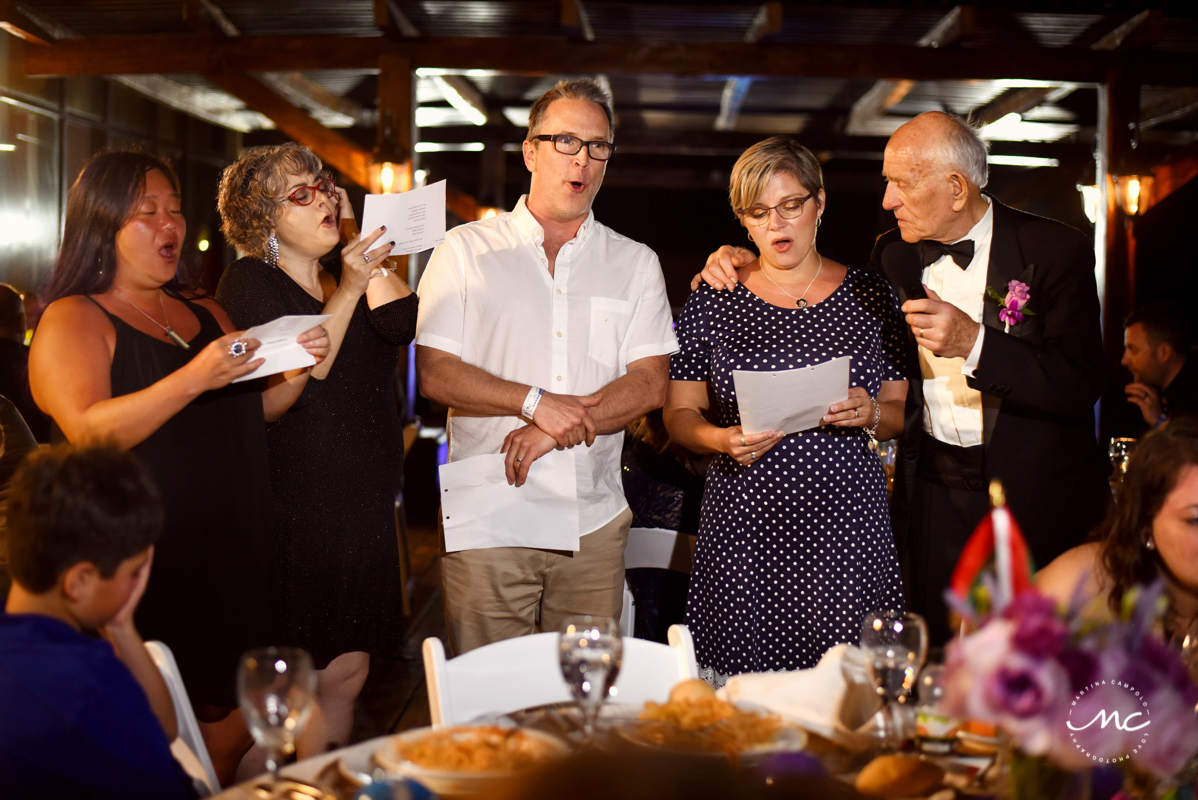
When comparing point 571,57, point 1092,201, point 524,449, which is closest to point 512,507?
point 524,449

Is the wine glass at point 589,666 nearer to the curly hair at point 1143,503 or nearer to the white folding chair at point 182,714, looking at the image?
the white folding chair at point 182,714

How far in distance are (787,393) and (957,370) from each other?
58 cm

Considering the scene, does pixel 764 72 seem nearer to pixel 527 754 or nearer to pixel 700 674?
pixel 700 674

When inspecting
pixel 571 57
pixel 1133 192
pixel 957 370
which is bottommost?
pixel 957 370

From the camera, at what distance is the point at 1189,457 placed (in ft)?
5.32

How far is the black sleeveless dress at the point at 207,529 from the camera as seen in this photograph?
2025 millimetres

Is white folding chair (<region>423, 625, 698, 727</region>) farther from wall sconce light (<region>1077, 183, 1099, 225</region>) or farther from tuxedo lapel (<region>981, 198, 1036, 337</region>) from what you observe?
wall sconce light (<region>1077, 183, 1099, 225</region>)

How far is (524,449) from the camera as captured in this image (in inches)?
89.4

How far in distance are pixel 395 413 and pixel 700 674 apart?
0.99 metres

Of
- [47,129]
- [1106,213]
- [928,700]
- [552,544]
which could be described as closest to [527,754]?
[928,700]

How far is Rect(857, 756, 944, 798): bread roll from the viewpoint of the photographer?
1.14 meters

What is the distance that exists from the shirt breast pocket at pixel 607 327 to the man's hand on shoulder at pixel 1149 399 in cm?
404

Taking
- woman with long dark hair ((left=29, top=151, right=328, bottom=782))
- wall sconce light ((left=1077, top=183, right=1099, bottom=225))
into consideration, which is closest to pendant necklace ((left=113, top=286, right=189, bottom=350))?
woman with long dark hair ((left=29, top=151, right=328, bottom=782))

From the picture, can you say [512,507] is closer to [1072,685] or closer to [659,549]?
[659,549]
